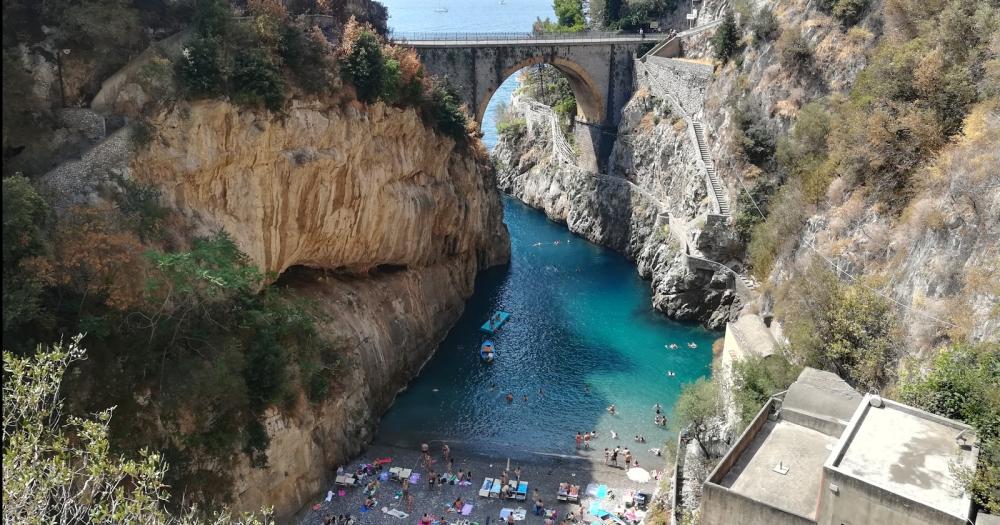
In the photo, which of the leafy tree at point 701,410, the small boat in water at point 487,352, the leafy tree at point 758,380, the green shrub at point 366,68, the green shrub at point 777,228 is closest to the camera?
the leafy tree at point 758,380

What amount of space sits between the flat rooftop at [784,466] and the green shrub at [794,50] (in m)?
22.6

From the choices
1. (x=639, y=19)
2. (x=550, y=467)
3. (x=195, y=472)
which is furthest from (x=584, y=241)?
(x=195, y=472)

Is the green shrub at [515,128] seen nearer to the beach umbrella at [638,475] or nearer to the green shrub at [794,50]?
the green shrub at [794,50]

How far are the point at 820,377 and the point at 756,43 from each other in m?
24.0

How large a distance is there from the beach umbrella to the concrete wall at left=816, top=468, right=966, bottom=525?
11.0 metres

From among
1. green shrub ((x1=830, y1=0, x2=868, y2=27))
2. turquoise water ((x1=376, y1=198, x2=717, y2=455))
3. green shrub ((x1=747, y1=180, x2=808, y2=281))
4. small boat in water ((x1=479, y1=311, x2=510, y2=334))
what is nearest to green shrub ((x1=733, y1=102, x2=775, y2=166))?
green shrub ((x1=747, y1=180, x2=808, y2=281))

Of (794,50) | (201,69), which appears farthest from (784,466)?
(794,50)

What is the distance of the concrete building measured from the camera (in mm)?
13656

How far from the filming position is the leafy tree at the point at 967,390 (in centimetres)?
A: 1530

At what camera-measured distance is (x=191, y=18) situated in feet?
79.5

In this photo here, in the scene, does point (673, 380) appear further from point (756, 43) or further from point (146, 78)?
point (146, 78)

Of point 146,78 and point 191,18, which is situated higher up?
point 191,18

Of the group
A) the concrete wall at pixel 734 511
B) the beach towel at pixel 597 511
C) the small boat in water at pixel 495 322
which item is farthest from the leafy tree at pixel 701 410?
the small boat in water at pixel 495 322

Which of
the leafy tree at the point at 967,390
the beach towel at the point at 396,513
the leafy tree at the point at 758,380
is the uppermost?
the leafy tree at the point at 967,390
